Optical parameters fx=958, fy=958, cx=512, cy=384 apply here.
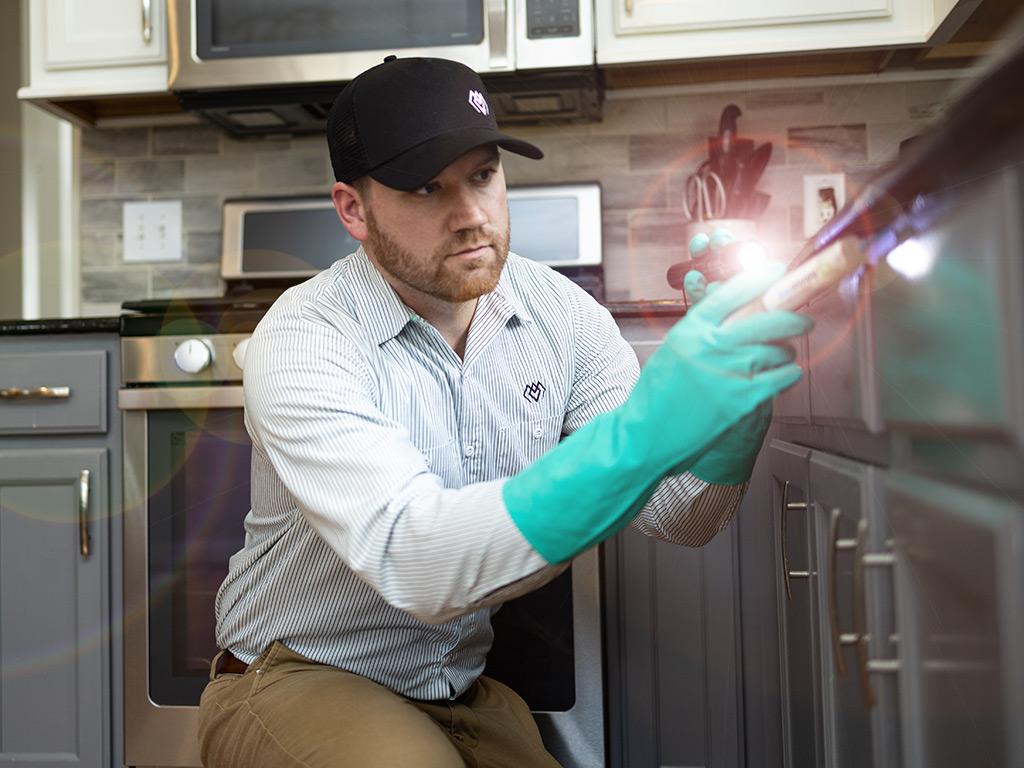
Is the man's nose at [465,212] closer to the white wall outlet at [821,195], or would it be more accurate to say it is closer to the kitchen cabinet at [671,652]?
the kitchen cabinet at [671,652]

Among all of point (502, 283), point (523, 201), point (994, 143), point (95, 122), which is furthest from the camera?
point (95, 122)

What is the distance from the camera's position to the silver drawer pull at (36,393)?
5.55 feet

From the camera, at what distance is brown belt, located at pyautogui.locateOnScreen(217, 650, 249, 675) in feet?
3.75

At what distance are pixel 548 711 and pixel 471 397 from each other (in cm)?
65

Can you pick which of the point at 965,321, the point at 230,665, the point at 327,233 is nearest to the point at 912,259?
the point at 965,321

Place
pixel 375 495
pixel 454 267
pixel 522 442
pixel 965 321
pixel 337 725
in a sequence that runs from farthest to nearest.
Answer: pixel 522 442 < pixel 454 267 < pixel 337 725 < pixel 375 495 < pixel 965 321

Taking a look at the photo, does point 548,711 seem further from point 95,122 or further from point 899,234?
point 95,122

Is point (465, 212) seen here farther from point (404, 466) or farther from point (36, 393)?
point (36, 393)

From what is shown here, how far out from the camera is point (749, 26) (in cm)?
186

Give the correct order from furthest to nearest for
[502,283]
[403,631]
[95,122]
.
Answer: [95,122], [502,283], [403,631]

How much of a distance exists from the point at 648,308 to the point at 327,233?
35.3 inches

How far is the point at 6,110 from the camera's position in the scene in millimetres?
3061

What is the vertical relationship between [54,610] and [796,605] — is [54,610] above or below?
below

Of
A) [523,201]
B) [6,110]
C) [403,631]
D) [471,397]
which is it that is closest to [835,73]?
[523,201]
